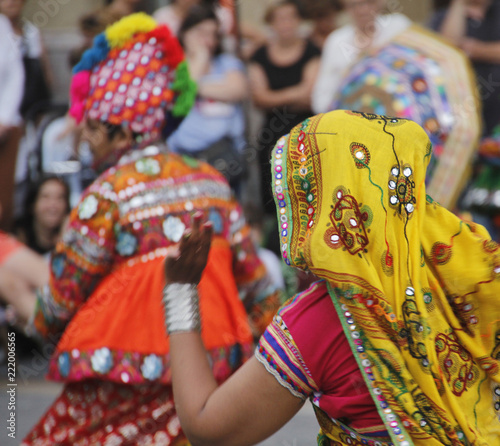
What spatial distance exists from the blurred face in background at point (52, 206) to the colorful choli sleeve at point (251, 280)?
2880mm

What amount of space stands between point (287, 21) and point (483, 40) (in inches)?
54.0

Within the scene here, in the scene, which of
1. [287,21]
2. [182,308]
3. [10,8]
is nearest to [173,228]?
[182,308]

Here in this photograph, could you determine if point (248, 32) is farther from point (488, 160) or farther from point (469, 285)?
point (469, 285)

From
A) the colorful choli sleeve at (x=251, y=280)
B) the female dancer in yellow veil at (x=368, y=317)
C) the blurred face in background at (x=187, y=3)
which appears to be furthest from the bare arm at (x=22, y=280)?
the blurred face in background at (x=187, y=3)

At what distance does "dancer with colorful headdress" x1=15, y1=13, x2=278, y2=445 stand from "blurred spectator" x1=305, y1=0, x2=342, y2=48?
3306mm

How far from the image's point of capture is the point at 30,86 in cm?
601

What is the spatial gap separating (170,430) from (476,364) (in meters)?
1.05

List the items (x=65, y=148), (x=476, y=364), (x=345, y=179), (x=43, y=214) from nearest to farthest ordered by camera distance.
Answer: (x=345, y=179) < (x=476, y=364) < (x=43, y=214) < (x=65, y=148)

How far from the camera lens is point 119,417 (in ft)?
8.03

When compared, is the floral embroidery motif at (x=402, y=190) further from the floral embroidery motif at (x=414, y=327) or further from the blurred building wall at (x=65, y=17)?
the blurred building wall at (x=65, y=17)

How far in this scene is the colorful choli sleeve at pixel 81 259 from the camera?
2.42 m

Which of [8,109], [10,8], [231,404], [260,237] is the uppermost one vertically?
[231,404]

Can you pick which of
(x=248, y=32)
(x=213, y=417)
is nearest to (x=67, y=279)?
(x=213, y=417)

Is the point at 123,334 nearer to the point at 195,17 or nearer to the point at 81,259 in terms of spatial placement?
the point at 81,259
